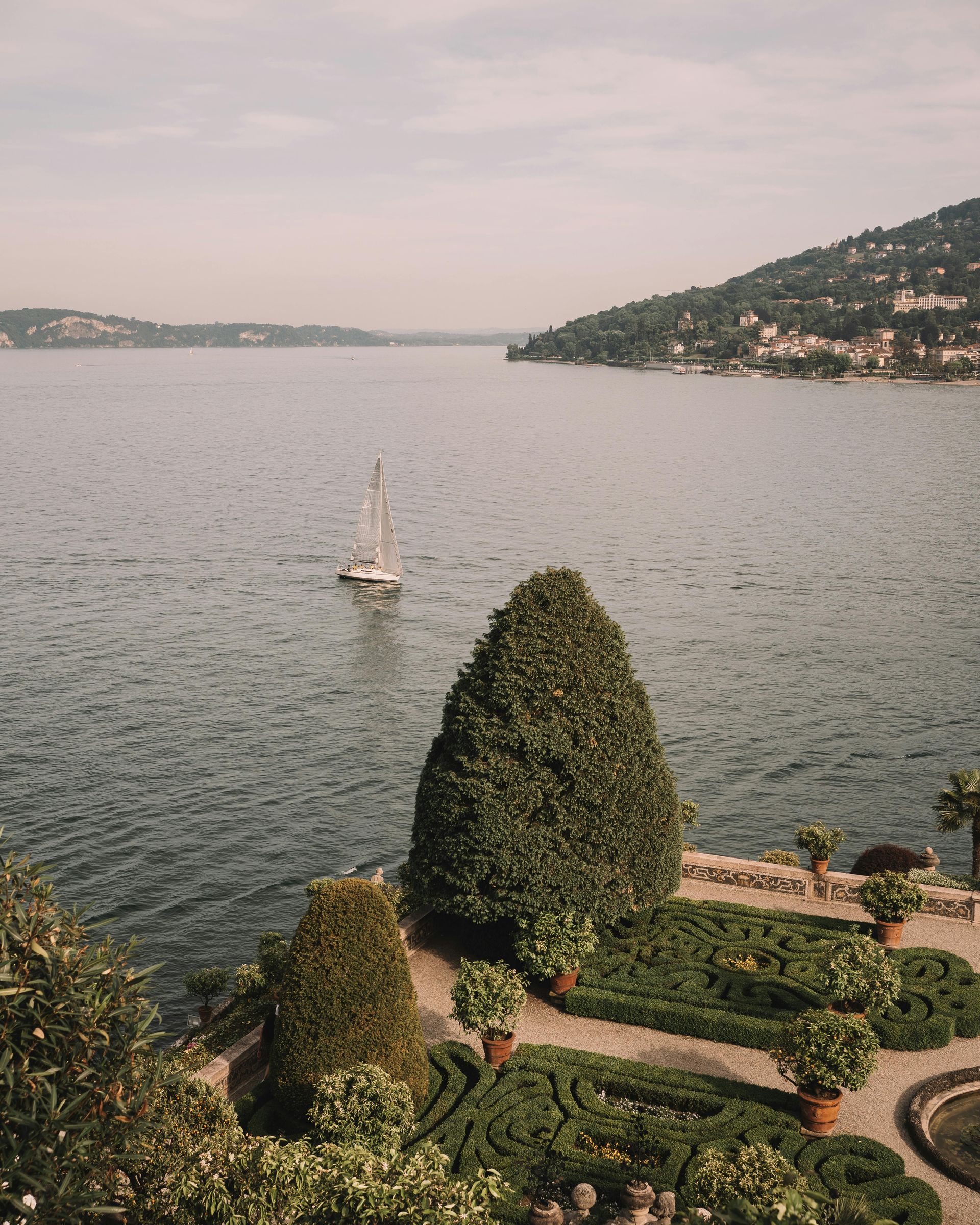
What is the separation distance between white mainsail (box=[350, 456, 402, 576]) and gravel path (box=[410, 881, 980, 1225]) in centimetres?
5863

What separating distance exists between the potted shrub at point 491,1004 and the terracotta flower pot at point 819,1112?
5.65m

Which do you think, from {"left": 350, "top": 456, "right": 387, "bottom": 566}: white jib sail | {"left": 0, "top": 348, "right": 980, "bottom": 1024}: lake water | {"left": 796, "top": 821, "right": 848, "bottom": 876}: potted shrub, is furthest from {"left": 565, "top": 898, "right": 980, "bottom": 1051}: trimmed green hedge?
{"left": 350, "top": 456, "right": 387, "bottom": 566}: white jib sail

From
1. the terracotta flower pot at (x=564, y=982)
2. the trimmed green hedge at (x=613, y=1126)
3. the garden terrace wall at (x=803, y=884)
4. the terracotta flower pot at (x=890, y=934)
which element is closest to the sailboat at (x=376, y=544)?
the garden terrace wall at (x=803, y=884)

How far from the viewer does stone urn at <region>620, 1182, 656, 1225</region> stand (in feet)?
54.6

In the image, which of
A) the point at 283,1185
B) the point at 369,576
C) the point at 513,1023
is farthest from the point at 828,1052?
the point at 369,576

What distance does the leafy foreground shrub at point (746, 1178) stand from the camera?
50.4ft

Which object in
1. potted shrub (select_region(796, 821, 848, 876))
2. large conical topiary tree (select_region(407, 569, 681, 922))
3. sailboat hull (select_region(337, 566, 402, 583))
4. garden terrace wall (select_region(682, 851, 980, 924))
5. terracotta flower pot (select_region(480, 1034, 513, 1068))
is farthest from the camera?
sailboat hull (select_region(337, 566, 402, 583))

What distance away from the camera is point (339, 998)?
1919 centimetres

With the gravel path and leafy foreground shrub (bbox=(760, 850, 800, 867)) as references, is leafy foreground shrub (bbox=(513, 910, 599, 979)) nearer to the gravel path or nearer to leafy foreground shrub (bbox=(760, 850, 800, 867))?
the gravel path

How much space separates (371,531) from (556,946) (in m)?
63.9

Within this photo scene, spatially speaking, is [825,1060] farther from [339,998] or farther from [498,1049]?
[339,998]

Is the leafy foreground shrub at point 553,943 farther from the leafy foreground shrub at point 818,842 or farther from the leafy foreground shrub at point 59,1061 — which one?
the leafy foreground shrub at point 59,1061

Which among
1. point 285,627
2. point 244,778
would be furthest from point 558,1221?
point 285,627

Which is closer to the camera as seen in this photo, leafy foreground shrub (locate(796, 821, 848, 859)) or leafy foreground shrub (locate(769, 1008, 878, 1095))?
leafy foreground shrub (locate(769, 1008, 878, 1095))
